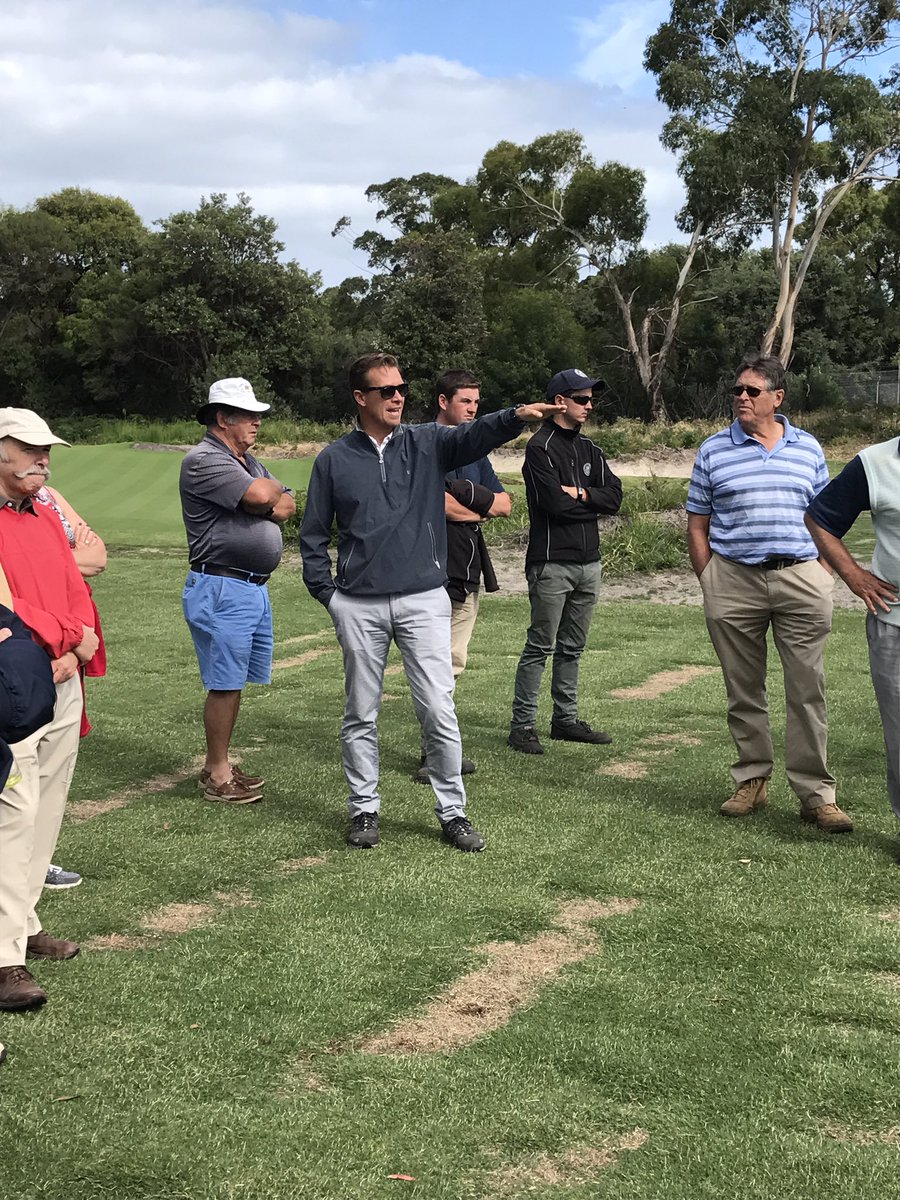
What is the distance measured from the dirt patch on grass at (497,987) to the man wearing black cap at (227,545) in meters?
2.35

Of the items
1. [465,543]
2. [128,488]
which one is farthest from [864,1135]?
[128,488]

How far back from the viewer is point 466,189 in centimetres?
5438

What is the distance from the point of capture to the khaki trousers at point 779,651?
588cm

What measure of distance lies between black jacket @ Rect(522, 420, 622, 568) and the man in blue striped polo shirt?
1.33m

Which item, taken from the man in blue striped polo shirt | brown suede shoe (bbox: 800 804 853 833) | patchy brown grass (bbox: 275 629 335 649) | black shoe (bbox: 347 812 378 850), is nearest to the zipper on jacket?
black shoe (bbox: 347 812 378 850)

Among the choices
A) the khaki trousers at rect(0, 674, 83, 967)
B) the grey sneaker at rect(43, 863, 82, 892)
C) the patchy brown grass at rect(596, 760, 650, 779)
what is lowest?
the patchy brown grass at rect(596, 760, 650, 779)

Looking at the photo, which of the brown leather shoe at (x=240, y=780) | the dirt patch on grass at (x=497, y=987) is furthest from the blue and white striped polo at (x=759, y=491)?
the brown leather shoe at (x=240, y=780)

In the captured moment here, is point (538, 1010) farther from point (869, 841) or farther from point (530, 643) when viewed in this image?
point (530, 643)

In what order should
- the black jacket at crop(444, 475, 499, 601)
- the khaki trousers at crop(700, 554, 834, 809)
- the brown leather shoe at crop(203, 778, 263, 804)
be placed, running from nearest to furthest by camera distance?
the khaki trousers at crop(700, 554, 834, 809)
the brown leather shoe at crop(203, 778, 263, 804)
the black jacket at crop(444, 475, 499, 601)

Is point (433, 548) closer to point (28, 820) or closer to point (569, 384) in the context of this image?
point (569, 384)

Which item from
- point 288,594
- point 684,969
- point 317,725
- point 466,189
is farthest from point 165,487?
point 466,189

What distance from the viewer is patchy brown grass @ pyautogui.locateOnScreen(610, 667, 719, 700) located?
9719 mm

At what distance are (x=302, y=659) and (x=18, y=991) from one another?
7.94 metres

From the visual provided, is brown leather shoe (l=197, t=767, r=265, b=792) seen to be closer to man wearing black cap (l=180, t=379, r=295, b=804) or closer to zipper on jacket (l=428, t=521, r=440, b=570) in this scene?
man wearing black cap (l=180, t=379, r=295, b=804)
